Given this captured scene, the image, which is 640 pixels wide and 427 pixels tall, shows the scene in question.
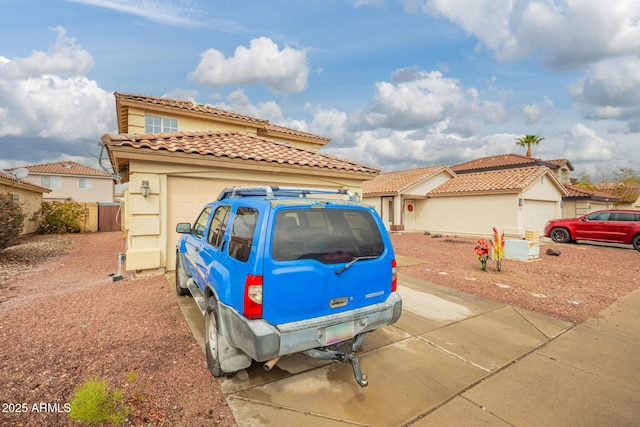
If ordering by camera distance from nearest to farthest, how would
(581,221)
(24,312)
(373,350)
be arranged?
(373,350), (24,312), (581,221)

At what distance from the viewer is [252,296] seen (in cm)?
256

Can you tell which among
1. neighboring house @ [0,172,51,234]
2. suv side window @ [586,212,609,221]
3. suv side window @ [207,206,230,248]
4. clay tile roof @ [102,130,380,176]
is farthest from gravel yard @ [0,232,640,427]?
neighboring house @ [0,172,51,234]

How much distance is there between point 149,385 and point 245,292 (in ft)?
5.30

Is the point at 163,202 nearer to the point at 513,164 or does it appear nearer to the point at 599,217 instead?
the point at 599,217

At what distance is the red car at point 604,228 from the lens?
42.1 feet

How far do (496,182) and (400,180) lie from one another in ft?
23.2

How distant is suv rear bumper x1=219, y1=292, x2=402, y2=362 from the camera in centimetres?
252

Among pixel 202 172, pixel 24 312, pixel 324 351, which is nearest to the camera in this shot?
pixel 324 351

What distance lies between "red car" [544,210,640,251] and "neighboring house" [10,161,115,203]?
4246 centimetres

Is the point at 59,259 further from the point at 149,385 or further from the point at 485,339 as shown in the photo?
the point at 485,339

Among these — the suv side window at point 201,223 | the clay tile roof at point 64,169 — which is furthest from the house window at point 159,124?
the clay tile roof at point 64,169

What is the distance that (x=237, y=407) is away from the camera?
2.72m

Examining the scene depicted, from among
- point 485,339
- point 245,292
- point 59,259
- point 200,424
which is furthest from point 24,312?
point 485,339

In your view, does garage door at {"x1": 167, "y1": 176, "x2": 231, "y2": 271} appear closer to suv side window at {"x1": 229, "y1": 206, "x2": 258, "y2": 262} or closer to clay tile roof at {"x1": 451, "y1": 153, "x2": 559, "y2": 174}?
suv side window at {"x1": 229, "y1": 206, "x2": 258, "y2": 262}
